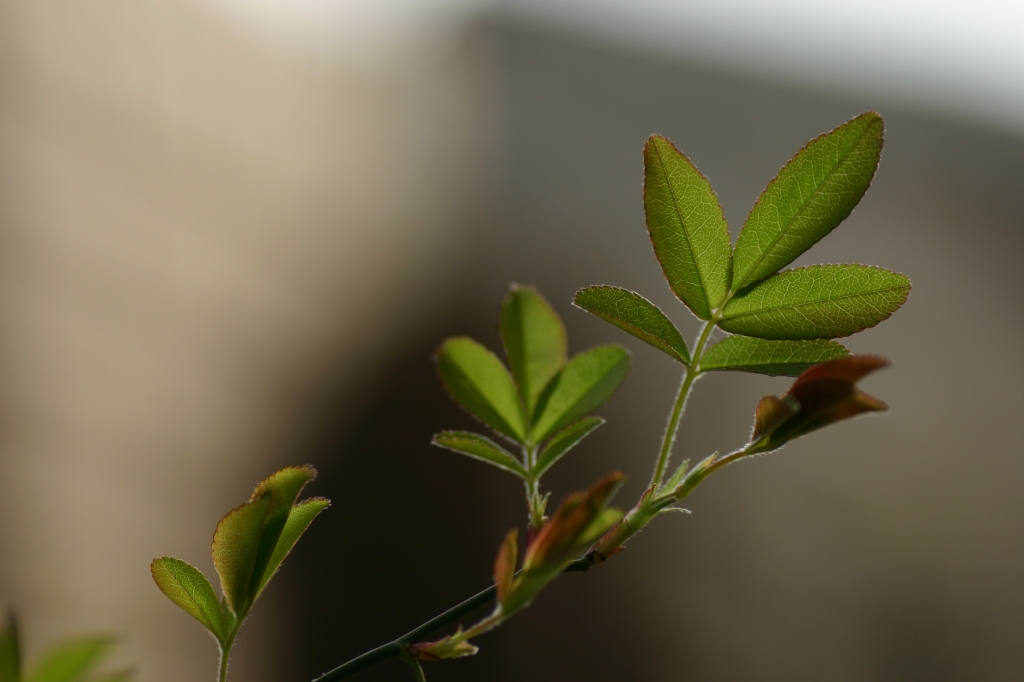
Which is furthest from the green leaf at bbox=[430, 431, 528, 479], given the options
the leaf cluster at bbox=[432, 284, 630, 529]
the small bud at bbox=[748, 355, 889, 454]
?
the small bud at bbox=[748, 355, 889, 454]

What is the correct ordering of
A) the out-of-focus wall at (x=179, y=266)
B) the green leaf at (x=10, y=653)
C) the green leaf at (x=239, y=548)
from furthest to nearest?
the out-of-focus wall at (x=179, y=266) < the green leaf at (x=239, y=548) < the green leaf at (x=10, y=653)

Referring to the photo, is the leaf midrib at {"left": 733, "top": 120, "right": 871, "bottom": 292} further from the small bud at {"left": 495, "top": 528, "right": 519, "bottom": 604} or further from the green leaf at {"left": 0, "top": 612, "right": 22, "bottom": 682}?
the green leaf at {"left": 0, "top": 612, "right": 22, "bottom": 682}

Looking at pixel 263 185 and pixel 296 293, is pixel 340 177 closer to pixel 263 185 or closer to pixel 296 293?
pixel 263 185

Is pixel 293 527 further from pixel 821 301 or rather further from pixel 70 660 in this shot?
pixel 821 301

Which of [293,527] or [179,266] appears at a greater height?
[179,266]

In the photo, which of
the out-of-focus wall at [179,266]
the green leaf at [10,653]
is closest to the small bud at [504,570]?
the green leaf at [10,653]

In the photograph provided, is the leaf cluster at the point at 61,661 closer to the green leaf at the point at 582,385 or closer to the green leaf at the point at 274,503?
the green leaf at the point at 274,503

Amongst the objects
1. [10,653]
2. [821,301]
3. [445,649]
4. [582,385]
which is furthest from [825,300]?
[10,653]
